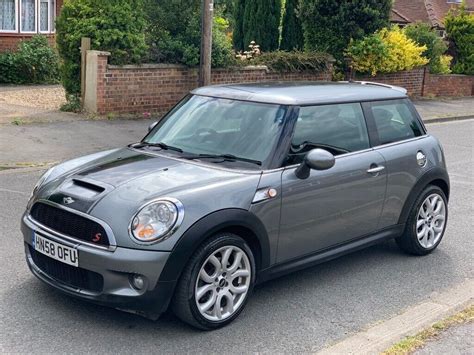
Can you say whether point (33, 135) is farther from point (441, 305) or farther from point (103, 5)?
point (441, 305)

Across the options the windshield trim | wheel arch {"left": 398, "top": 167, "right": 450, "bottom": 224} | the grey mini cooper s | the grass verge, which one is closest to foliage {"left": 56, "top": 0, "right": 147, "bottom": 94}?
the grey mini cooper s

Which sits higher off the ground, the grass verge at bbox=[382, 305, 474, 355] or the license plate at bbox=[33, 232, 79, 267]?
the license plate at bbox=[33, 232, 79, 267]

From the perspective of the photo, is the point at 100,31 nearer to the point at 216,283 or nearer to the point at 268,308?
the point at 268,308

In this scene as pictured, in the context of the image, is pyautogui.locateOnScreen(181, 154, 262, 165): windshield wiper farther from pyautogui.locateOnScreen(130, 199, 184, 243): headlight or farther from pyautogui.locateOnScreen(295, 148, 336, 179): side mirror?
pyautogui.locateOnScreen(130, 199, 184, 243): headlight

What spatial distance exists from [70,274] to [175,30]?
35.4 feet

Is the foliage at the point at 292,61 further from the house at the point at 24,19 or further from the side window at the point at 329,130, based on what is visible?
the side window at the point at 329,130

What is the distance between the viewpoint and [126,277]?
12.8ft

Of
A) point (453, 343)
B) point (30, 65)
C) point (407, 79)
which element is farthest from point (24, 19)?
point (453, 343)

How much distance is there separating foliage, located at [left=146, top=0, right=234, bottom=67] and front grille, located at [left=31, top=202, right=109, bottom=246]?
9778 millimetres

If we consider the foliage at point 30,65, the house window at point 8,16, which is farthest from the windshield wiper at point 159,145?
the house window at point 8,16

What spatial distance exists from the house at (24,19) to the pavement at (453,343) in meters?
A: 18.2

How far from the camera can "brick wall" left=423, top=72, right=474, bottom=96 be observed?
72.2ft

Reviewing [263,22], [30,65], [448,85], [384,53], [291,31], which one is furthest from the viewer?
[263,22]

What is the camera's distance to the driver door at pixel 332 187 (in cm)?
464
